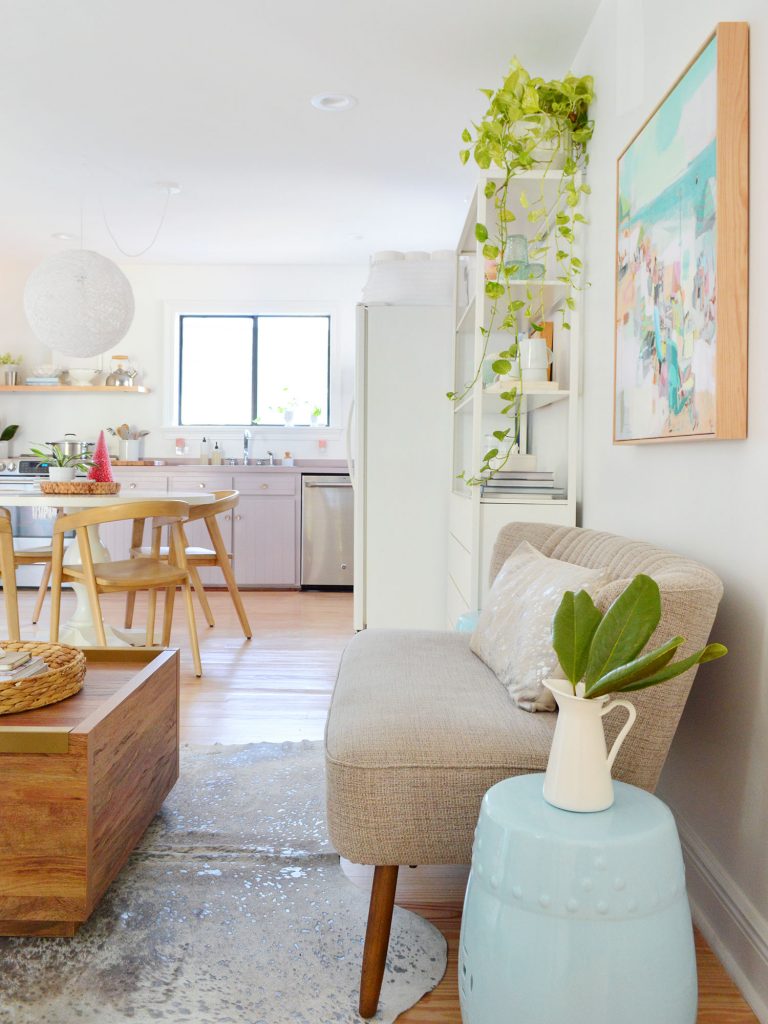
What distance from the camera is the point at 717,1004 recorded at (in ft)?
4.67

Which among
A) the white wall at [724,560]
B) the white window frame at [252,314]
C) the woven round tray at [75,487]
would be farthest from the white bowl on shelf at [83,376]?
the white wall at [724,560]

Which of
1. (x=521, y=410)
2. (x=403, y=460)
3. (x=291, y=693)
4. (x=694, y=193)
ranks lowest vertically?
(x=291, y=693)

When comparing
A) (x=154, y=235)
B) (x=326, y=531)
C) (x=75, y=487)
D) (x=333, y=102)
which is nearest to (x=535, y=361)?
(x=333, y=102)

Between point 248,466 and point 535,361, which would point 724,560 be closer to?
point 535,361

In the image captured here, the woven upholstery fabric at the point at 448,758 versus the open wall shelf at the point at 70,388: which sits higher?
the open wall shelf at the point at 70,388

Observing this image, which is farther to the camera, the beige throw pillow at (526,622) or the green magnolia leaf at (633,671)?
the beige throw pillow at (526,622)

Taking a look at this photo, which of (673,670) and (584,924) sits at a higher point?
(673,670)

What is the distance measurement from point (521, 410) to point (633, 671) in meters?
2.22

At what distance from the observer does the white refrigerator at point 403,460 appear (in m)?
4.18

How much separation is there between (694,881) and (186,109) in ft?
11.3

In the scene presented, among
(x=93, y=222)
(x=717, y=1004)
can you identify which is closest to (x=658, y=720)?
(x=717, y=1004)

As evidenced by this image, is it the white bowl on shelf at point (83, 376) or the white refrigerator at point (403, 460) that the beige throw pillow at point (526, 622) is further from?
the white bowl on shelf at point (83, 376)

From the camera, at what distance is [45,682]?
1.82 meters

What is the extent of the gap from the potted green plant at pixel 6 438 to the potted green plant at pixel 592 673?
6.06m
